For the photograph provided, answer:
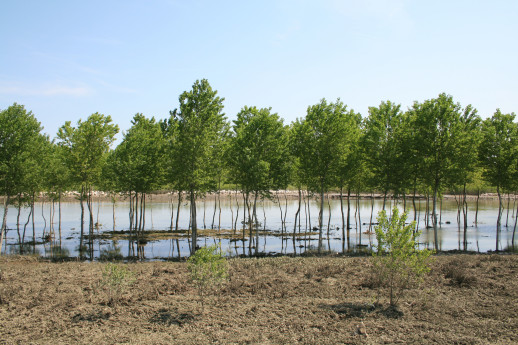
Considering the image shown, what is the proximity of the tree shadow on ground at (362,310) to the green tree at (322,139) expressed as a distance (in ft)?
59.6

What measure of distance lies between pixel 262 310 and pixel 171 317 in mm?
3135

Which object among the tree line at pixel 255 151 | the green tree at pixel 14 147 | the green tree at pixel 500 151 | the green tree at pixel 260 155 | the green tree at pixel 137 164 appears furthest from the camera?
the green tree at pixel 500 151

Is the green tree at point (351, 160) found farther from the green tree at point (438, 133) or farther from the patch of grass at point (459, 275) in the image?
the patch of grass at point (459, 275)

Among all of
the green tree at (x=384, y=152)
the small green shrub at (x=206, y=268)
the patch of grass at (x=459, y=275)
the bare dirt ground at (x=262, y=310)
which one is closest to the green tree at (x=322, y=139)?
the green tree at (x=384, y=152)

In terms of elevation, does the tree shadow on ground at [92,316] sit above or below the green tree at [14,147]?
below

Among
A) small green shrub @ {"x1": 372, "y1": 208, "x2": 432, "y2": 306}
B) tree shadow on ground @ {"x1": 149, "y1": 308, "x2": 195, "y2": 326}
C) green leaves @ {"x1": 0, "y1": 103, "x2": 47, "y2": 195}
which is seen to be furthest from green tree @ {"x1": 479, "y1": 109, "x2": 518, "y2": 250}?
green leaves @ {"x1": 0, "y1": 103, "x2": 47, "y2": 195}

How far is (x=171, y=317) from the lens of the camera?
37.8ft

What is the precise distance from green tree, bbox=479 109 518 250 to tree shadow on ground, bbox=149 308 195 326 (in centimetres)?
3500

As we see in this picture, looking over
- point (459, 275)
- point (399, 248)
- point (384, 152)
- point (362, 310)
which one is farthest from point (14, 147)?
point (384, 152)

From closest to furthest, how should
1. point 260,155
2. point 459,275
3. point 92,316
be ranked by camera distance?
point 92,316 < point 459,275 < point 260,155

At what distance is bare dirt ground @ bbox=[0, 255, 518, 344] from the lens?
9859 millimetres

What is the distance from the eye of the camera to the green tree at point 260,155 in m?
30.2

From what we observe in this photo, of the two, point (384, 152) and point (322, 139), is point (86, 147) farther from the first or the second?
point (384, 152)

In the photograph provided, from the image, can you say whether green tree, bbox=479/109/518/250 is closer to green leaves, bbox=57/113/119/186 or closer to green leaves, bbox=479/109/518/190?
green leaves, bbox=479/109/518/190
